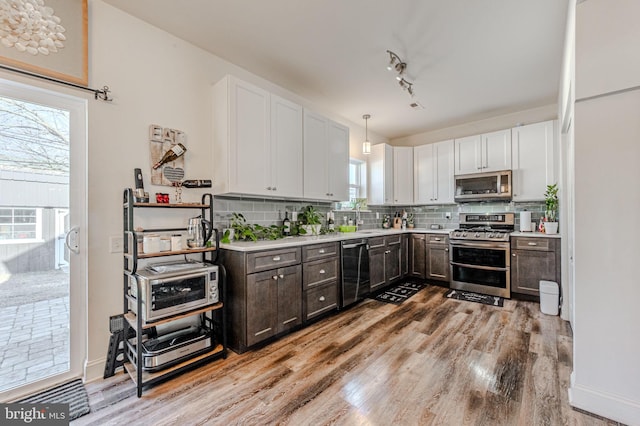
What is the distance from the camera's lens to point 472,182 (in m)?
4.57

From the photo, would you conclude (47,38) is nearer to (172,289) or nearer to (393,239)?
(172,289)

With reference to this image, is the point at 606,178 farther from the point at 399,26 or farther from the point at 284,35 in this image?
the point at 284,35

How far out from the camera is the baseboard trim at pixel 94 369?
6.73 feet

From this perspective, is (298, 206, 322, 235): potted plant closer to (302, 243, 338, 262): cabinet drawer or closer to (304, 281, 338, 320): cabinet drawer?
(302, 243, 338, 262): cabinet drawer

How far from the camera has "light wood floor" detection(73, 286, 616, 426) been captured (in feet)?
5.50

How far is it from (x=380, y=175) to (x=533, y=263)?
259 centimetres

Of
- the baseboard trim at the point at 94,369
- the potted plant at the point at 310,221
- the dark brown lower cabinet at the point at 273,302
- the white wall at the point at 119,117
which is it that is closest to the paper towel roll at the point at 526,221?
the potted plant at the point at 310,221

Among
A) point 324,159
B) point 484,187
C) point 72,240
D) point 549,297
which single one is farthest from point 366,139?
point 72,240

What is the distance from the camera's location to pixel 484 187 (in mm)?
4441

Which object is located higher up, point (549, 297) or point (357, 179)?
point (357, 179)

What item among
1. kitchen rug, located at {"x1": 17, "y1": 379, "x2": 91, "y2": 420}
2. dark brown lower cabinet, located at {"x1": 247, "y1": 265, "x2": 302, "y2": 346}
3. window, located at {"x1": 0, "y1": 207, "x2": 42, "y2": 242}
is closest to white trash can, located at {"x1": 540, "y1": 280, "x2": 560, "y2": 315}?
dark brown lower cabinet, located at {"x1": 247, "y1": 265, "x2": 302, "y2": 346}

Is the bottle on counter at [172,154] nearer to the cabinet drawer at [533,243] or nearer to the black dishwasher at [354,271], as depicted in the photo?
the black dishwasher at [354,271]

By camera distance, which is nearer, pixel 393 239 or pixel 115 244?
pixel 115 244

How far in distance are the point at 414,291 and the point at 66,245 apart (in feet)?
13.5
